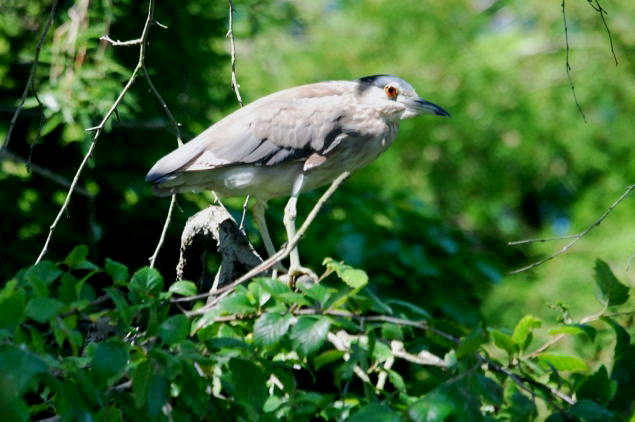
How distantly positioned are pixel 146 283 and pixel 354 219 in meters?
3.75

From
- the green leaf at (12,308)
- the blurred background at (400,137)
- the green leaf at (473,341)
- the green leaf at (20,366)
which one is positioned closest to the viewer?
the green leaf at (20,366)

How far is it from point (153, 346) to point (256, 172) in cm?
195

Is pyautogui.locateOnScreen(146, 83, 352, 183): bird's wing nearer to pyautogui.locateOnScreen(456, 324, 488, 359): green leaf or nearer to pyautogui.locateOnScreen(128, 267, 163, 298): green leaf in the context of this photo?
pyautogui.locateOnScreen(128, 267, 163, 298): green leaf

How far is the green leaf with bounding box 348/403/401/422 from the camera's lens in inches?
79.4

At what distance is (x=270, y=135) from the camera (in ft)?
13.2

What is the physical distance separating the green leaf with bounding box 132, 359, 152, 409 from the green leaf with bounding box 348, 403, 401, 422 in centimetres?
42

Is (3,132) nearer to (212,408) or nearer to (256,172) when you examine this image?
(256,172)

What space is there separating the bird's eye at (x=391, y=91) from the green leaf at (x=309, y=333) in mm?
2260

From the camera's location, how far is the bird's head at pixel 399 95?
426 cm

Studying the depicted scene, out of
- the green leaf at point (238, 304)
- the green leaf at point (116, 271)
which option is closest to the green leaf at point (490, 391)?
the green leaf at point (238, 304)

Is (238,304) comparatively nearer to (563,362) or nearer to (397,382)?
(397,382)

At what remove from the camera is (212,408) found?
221 centimetres

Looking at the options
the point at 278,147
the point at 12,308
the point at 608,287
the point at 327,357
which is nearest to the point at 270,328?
the point at 327,357

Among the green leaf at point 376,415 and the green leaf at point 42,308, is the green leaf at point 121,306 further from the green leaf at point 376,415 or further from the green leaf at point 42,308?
the green leaf at point 376,415
